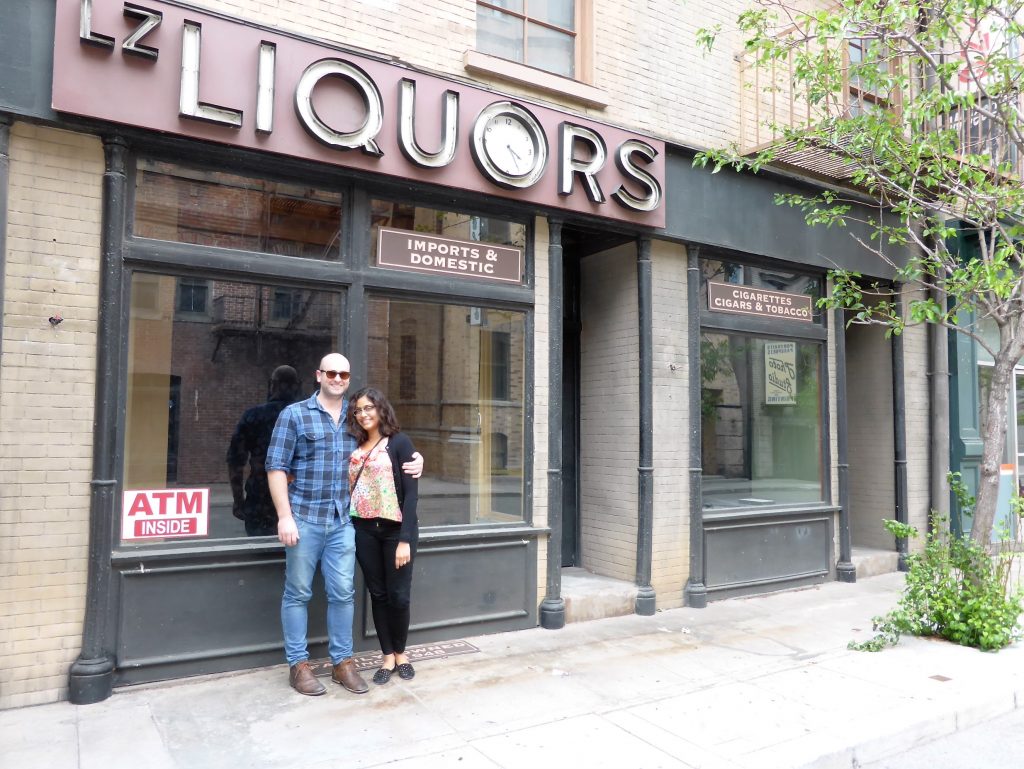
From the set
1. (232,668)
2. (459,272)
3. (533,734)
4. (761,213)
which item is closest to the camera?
(533,734)

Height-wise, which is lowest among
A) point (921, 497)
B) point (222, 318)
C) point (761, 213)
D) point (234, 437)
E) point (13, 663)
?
point (13, 663)

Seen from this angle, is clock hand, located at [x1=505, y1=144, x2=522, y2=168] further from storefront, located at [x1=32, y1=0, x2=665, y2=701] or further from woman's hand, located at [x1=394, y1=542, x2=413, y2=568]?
woman's hand, located at [x1=394, y1=542, x2=413, y2=568]

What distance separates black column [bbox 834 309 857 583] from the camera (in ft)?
27.6

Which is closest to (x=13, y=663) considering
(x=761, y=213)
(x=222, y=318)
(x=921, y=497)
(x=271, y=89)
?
(x=222, y=318)

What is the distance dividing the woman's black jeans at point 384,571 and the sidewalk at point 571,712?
16.6 inches

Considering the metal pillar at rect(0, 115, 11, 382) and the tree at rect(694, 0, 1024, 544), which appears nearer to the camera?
the metal pillar at rect(0, 115, 11, 382)

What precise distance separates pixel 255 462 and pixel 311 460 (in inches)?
26.6

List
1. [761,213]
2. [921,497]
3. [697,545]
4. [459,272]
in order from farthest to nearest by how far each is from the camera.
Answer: [921,497], [761,213], [697,545], [459,272]

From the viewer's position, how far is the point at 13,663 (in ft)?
14.6

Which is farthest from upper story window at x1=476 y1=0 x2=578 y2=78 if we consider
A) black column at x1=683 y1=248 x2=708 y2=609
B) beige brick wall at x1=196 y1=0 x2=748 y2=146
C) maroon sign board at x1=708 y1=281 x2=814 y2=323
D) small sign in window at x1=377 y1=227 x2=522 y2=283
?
maroon sign board at x1=708 y1=281 x2=814 y2=323

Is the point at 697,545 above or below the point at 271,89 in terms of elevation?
below

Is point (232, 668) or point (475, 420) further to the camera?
point (475, 420)

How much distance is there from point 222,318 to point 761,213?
536cm

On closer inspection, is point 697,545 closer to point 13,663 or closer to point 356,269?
point 356,269
